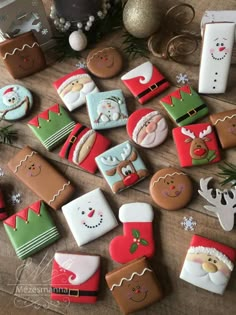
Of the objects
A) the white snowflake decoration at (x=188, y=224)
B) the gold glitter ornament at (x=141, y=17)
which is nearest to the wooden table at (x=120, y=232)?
the white snowflake decoration at (x=188, y=224)

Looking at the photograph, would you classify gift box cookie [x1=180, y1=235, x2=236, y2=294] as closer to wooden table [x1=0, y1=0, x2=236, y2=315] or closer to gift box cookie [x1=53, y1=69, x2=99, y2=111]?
wooden table [x1=0, y1=0, x2=236, y2=315]

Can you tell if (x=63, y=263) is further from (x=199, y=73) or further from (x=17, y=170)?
(x=199, y=73)

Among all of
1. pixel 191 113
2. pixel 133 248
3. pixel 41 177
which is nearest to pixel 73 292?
pixel 133 248

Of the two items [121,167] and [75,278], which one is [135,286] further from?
[121,167]

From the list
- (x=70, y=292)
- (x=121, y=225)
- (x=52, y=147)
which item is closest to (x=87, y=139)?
(x=52, y=147)

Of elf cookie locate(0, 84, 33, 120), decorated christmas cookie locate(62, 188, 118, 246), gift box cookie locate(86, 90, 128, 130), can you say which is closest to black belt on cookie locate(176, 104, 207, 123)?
gift box cookie locate(86, 90, 128, 130)
